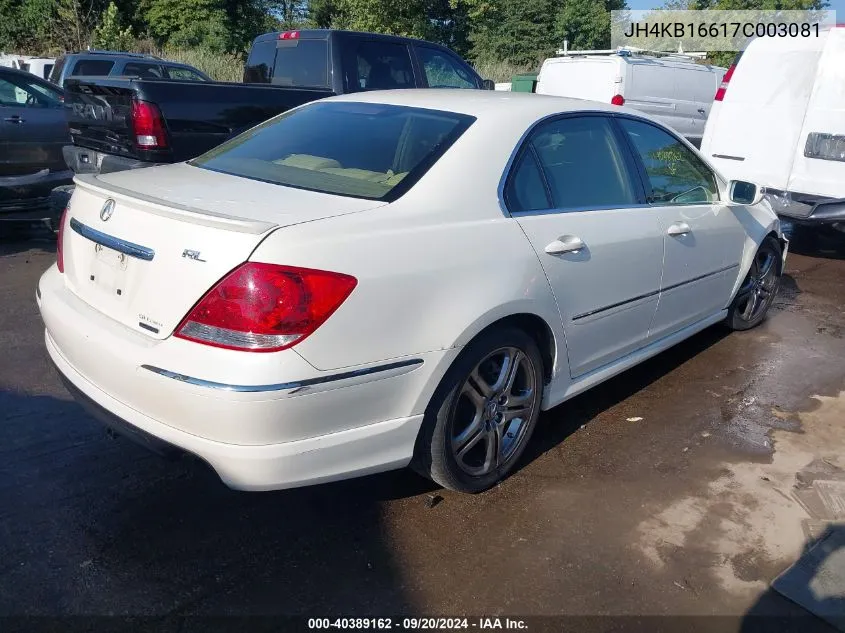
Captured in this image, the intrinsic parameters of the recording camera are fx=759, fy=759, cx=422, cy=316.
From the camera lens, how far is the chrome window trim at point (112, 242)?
261cm

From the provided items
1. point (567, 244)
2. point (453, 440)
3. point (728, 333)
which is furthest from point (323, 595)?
point (728, 333)

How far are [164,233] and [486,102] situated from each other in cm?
168

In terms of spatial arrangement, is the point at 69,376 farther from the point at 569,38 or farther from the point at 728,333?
the point at 569,38

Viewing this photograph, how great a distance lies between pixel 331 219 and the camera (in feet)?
8.59

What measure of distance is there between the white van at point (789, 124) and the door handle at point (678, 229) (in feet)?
11.5

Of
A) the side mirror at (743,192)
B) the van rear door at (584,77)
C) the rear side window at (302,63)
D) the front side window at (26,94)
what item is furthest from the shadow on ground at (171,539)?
the van rear door at (584,77)

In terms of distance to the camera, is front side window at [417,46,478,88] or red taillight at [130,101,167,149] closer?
red taillight at [130,101,167,149]

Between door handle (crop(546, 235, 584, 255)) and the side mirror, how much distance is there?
182 centimetres

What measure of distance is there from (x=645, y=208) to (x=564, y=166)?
0.62 meters

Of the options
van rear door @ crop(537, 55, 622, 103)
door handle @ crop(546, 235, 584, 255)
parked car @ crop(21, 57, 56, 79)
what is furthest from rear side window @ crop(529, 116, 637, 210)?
parked car @ crop(21, 57, 56, 79)

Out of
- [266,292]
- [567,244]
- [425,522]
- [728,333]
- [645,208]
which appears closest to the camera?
[266,292]

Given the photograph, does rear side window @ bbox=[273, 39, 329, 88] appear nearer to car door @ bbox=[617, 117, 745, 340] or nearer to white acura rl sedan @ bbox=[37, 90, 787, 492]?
white acura rl sedan @ bbox=[37, 90, 787, 492]

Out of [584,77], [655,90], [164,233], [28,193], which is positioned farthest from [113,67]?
[164,233]

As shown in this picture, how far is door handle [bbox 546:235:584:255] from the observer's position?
325 cm
